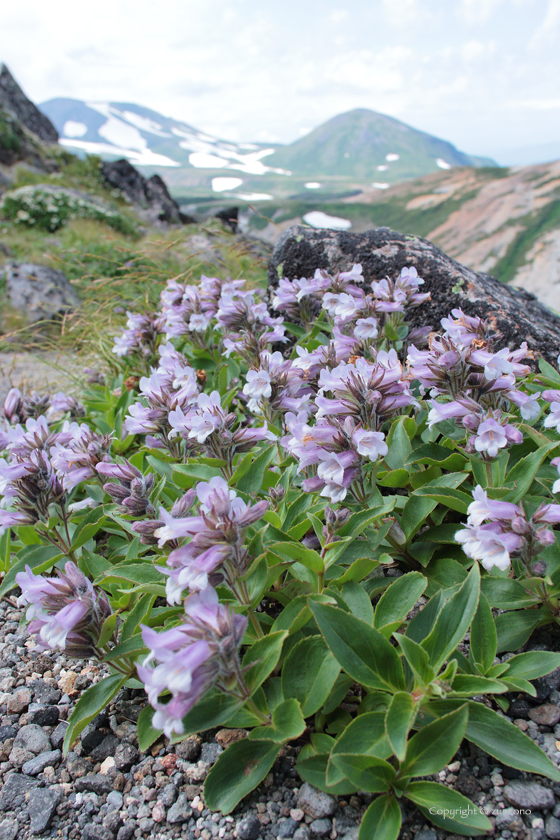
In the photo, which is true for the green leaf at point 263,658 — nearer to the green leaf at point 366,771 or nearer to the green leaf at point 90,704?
the green leaf at point 366,771

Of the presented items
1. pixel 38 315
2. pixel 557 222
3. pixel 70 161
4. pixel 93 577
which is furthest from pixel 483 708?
pixel 70 161

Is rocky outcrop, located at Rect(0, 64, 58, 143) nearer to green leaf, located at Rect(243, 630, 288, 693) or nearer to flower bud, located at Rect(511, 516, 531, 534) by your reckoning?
green leaf, located at Rect(243, 630, 288, 693)

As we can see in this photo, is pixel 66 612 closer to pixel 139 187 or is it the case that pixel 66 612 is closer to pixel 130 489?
pixel 130 489

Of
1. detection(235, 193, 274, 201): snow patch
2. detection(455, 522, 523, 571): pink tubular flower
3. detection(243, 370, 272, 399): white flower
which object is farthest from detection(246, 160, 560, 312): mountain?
detection(455, 522, 523, 571): pink tubular flower

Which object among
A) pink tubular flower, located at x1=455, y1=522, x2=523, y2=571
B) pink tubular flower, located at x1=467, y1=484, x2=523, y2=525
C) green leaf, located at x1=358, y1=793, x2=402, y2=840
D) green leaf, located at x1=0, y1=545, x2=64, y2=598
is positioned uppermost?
pink tubular flower, located at x1=467, y1=484, x2=523, y2=525

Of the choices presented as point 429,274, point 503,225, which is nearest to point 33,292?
point 429,274

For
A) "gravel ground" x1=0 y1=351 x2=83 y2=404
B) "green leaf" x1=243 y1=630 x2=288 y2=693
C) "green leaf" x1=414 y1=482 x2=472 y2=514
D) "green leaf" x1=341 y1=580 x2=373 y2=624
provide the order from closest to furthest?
"green leaf" x1=243 y1=630 x2=288 y2=693
"green leaf" x1=341 y1=580 x2=373 y2=624
"green leaf" x1=414 y1=482 x2=472 y2=514
"gravel ground" x1=0 y1=351 x2=83 y2=404
